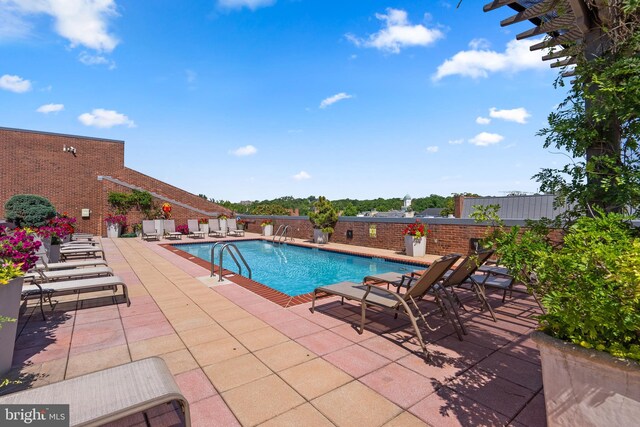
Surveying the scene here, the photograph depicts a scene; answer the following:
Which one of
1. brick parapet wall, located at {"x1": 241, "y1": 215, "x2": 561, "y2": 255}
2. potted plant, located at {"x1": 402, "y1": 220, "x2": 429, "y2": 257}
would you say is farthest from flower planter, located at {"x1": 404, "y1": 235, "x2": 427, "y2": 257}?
brick parapet wall, located at {"x1": 241, "y1": 215, "x2": 561, "y2": 255}

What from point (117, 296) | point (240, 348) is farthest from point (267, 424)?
point (117, 296)

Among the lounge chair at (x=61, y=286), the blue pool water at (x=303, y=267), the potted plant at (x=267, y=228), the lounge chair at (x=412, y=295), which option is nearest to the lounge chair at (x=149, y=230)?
the blue pool water at (x=303, y=267)

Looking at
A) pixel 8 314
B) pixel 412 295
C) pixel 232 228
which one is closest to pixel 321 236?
pixel 232 228

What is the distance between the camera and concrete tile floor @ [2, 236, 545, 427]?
240 centimetres

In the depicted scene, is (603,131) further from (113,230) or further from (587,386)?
(113,230)

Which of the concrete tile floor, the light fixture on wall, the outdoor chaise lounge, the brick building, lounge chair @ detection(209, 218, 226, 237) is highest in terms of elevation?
the light fixture on wall

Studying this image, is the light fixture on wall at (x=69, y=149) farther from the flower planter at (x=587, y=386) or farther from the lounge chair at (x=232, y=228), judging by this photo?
the flower planter at (x=587, y=386)

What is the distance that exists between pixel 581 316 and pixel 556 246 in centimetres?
80

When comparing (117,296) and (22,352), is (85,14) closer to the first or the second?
(117,296)

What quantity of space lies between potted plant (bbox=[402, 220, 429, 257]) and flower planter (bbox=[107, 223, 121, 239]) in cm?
1622

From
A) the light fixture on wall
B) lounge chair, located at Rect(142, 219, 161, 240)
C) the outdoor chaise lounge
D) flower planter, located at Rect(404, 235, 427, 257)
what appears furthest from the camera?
the light fixture on wall

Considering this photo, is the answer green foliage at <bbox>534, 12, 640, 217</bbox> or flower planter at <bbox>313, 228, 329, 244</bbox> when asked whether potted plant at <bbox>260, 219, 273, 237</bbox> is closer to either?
flower planter at <bbox>313, 228, 329, 244</bbox>

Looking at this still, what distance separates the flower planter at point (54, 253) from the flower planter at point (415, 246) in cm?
1089

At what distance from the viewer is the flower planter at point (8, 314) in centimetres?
277
